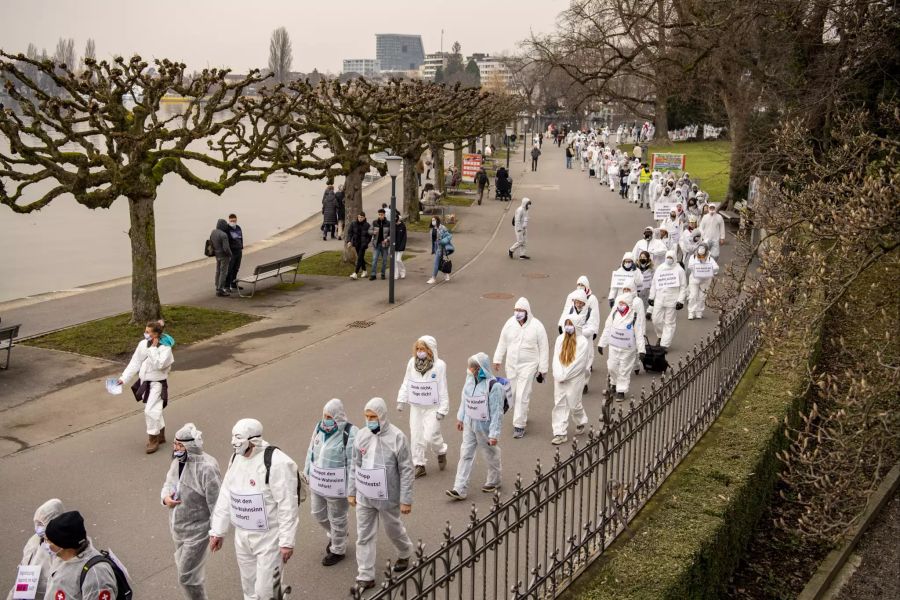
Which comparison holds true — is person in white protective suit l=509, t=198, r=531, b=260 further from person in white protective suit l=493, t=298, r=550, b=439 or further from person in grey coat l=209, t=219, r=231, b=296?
person in white protective suit l=493, t=298, r=550, b=439

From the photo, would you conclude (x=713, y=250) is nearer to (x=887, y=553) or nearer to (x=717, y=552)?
(x=887, y=553)

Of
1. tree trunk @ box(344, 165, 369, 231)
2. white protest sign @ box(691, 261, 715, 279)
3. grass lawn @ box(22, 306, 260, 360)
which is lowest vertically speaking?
grass lawn @ box(22, 306, 260, 360)

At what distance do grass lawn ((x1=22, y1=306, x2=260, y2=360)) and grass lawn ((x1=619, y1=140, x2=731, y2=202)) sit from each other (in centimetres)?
1450

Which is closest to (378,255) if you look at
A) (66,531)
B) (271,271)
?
(271,271)

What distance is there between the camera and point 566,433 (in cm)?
1188

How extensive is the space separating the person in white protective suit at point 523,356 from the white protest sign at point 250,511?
5.11 metres

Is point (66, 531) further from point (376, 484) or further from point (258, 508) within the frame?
point (376, 484)

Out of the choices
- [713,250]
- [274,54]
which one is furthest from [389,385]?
[274,54]

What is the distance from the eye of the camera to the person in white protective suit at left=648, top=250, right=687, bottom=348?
15.9 m

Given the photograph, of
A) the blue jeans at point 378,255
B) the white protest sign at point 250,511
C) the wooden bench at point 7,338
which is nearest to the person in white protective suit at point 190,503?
the white protest sign at point 250,511

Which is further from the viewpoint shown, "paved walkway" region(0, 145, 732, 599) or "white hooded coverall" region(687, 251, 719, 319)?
"white hooded coverall" region(687, 251, 719, 319)

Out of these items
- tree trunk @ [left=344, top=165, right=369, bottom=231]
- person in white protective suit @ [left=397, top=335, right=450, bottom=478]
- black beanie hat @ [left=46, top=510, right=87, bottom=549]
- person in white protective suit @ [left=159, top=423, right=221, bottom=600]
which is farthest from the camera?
tree trunk @ [left=344, top=165, right=369, bottom=231]

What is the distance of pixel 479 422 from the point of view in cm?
979

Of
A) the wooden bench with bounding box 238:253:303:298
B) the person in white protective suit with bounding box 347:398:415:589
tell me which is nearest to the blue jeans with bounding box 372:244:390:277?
the wooden bench with bounding box 238:253:303:298
